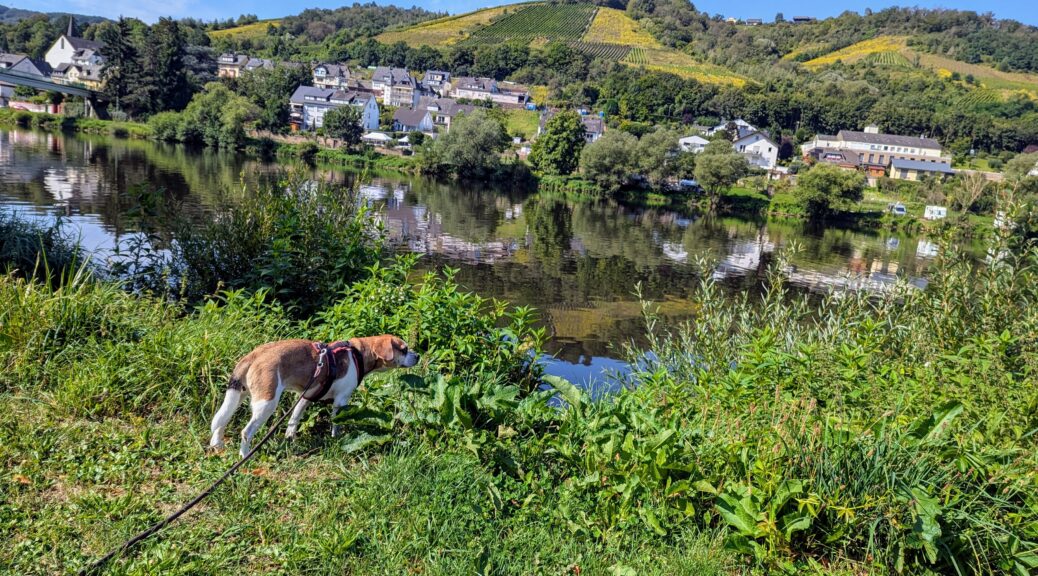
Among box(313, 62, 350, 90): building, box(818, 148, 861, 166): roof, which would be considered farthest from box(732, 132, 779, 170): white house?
box(313, 62, 350, 90): building

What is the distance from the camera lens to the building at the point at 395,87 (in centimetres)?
12288

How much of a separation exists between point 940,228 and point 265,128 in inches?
3098

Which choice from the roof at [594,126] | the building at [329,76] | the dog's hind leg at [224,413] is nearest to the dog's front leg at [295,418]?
the dog's hind leg at [224,413]

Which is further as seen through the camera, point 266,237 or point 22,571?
point 266,237

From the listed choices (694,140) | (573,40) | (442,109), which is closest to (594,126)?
(694,140)

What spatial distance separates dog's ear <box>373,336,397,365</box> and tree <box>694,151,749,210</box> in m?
55.2

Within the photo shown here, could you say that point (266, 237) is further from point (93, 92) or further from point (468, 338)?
point (93, 92)

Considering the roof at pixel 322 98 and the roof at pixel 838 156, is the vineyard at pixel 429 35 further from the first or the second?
the roof at pixel 838 156

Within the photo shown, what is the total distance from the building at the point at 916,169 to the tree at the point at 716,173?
42.2 metres

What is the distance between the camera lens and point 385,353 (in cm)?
400

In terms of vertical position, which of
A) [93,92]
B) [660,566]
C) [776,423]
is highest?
[93,92]

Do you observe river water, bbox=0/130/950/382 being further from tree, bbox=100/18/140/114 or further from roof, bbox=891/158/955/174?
roof, bbox=891/158/955/174

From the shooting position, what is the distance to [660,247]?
97.1 ft

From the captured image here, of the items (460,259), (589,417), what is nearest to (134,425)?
(589,417)
